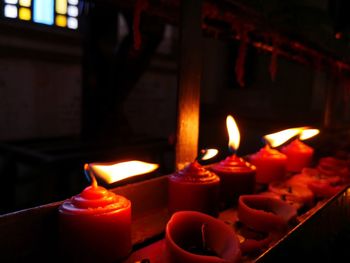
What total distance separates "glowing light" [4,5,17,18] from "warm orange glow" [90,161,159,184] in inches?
223

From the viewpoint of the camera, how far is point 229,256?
34.4 inches

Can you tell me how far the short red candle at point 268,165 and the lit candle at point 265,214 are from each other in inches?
18.4

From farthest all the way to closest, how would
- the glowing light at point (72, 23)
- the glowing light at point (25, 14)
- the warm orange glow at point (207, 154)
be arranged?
the glowing light at point (72, 23) < the glowing light at point (25, 14) < the warm orange glow at point (207, 154)

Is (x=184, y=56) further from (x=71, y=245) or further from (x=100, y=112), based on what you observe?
(x=100, y=112)

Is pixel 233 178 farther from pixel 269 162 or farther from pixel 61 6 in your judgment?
pixel 61 6

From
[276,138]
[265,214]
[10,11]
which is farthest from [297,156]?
[10,11]

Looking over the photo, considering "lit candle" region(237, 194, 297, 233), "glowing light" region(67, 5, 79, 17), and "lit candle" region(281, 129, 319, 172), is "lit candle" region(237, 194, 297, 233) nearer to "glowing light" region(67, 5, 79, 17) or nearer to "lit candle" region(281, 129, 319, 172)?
"lit candle" region(281, 129, 319, 172)

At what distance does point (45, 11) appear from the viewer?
19.7 ft

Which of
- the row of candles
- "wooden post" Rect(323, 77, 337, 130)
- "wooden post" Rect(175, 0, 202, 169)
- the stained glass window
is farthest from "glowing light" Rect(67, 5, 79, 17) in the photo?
the row of candles

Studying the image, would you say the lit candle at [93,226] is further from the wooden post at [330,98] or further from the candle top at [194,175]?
the wooden post at [330,98]

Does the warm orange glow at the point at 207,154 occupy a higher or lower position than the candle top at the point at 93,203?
higher

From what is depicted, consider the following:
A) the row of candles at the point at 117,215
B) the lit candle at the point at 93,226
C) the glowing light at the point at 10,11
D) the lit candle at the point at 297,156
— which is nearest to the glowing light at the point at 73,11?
the glowing light at the point at 10,11

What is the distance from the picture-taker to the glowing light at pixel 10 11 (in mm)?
5566

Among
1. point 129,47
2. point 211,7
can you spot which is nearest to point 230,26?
point 211,7
